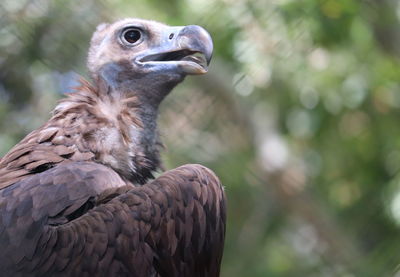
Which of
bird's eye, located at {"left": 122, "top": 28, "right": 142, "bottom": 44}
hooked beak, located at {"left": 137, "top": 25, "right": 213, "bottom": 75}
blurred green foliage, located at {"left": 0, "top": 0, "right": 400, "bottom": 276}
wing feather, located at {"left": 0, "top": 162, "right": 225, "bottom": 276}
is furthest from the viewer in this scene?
blurred green foliage, located at {"left": 0, "top": 0, "right": 400, "bottom": 276}

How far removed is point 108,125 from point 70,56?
2.40 m

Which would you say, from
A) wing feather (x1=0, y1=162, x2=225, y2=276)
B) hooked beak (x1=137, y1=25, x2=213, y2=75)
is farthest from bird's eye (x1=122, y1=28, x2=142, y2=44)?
wing feather (x1=0, y1=162, x2=225, y2=276)

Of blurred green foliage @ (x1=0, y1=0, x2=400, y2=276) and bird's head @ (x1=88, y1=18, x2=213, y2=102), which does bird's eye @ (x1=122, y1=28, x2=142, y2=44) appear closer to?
bird's head @ (x1=88, y1=18, x2=213, y2=102)

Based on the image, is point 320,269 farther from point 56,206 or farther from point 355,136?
point 56,206

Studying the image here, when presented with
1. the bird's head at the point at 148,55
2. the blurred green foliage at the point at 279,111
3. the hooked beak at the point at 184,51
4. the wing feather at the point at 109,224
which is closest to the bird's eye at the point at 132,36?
the bird's head at the point at 148,55

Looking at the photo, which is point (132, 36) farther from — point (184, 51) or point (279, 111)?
point (279, 111)

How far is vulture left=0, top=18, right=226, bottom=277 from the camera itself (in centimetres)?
328

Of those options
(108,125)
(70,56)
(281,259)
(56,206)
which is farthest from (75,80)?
(281,259)

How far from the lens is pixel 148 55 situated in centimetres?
430

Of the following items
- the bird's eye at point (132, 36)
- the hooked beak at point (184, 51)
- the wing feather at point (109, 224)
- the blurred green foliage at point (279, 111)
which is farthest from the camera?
the blurred green foliage at point (279, 111)

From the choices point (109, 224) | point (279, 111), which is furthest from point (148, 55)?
point (279, 111)

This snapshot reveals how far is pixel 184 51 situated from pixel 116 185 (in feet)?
2.88

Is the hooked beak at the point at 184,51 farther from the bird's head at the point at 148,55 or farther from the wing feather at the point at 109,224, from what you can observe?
the wing feather at the point at 109,224

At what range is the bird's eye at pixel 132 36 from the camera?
14.3 feet
